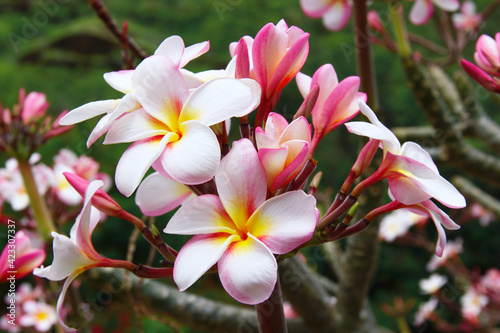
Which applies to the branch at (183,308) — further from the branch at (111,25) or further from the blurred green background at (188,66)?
the blurred green background at (188,66)

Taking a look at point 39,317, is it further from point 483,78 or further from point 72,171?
point 483,78

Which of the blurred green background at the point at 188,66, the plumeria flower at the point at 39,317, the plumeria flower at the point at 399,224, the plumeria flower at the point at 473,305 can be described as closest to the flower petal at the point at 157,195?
the plumeria flower at the point at 39,317

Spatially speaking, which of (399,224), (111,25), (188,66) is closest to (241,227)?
(111,25)

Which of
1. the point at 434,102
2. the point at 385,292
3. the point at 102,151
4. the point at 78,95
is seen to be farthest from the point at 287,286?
the point at 385,292

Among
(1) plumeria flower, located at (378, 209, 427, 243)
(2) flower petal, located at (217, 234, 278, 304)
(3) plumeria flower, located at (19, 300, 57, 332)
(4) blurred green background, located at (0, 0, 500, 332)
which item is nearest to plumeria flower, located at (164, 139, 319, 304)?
(2) flower petal, located at (217, 234, 278, 304)

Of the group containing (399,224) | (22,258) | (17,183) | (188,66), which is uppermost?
(22,258)

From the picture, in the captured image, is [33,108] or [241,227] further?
[33,108]
